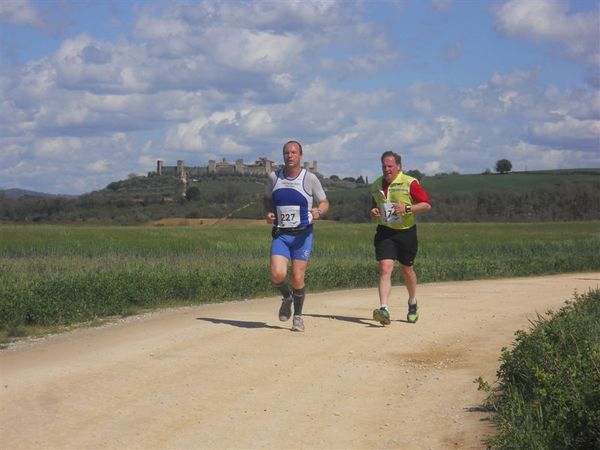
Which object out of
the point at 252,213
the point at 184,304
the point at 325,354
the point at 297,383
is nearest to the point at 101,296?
the point at 184,304

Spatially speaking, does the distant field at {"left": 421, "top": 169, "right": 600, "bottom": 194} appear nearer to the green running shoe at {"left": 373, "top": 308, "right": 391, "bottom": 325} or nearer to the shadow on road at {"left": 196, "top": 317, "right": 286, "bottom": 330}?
the shadow on road at {"left": 196, "top": 317, "right": 286, "bottom": 330}

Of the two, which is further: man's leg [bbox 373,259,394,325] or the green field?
the green field

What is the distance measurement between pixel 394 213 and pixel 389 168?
1.98 feet

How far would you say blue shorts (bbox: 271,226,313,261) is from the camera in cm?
1195

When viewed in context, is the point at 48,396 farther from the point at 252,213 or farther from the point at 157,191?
the point at 157,191

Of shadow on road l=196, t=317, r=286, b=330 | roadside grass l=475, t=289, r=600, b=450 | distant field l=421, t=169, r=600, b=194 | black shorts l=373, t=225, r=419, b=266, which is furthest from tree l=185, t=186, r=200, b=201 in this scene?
roadside grass l=475, t=289, r=600, b=450

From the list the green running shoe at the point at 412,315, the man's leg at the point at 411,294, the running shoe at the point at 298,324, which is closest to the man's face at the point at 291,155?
the running shoe at the point at 298,324

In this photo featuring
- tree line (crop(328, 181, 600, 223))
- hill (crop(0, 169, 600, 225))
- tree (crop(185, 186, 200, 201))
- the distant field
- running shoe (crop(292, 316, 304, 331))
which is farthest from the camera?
the distant field

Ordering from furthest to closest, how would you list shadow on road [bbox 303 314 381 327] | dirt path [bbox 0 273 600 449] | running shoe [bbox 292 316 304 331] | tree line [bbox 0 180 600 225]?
tree line [bbox 0 180 600 225], shadow on road [bbox 303 314 381 327], running shoe [bbox 292 316 304 331], dirt path [bbox 0 273 600 449]

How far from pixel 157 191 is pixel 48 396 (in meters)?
103

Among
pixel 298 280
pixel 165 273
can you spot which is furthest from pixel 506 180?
pixel 298 280

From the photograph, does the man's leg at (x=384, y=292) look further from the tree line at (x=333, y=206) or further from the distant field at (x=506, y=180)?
the distant field at (x=506, y=180)

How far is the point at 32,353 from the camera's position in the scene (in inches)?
414

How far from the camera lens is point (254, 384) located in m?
8.51
